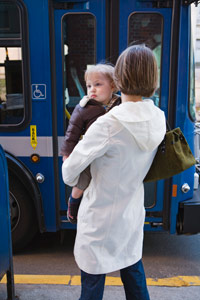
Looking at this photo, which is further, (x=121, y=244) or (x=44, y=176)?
(x=44, y=176)

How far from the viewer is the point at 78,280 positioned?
298cm

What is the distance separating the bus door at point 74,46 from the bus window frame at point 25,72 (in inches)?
10.6

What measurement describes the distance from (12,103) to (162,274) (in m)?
2.25

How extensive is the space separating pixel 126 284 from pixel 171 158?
85 cm

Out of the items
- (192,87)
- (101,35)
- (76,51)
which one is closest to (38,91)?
(76,51)

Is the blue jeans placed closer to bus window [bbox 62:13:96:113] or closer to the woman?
the woman

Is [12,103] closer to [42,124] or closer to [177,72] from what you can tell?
[42,124]

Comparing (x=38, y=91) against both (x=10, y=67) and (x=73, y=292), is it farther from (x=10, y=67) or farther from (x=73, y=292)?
(x=73, y=292)

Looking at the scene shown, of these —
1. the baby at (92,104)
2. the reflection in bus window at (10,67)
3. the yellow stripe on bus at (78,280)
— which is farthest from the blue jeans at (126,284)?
the reflection in bus window at (10,67)

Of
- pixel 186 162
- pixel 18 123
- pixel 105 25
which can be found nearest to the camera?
pixel 186 162

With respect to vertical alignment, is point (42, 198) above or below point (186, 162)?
below

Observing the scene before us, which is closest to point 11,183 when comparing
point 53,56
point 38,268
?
point 38,268

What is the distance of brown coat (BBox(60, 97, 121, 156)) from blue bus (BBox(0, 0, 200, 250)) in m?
1.21

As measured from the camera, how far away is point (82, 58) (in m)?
3.20
